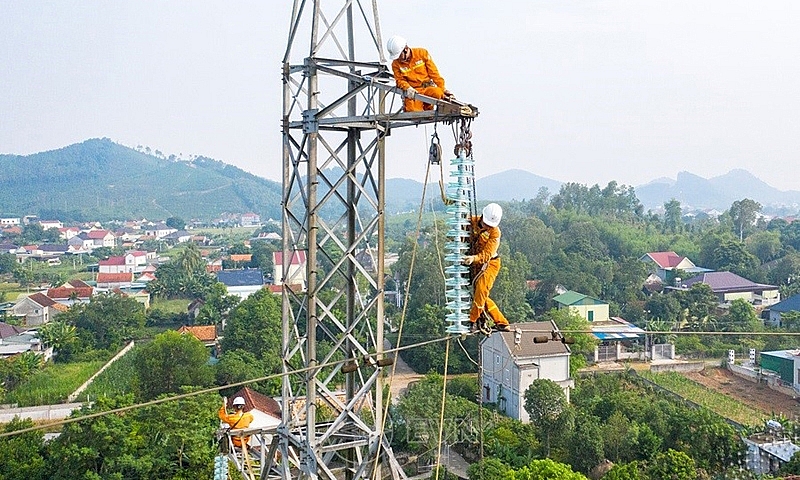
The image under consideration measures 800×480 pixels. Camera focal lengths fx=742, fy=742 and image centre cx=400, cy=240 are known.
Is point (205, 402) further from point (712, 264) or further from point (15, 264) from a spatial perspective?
→ point (15, 264)

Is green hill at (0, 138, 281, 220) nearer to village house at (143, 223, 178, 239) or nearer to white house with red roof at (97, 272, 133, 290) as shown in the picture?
village house at (143, 223, 178, 239)

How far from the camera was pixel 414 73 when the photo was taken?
14.8 ft

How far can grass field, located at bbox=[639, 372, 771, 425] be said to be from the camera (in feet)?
59.9

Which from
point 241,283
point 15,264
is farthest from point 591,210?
point 15,264

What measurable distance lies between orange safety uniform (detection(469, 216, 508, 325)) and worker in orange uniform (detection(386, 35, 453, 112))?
2.65 feet

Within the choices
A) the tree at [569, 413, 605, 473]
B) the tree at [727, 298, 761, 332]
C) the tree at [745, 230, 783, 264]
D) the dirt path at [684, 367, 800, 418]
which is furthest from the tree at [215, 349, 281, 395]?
the tree at [745, 230, 783, 264]

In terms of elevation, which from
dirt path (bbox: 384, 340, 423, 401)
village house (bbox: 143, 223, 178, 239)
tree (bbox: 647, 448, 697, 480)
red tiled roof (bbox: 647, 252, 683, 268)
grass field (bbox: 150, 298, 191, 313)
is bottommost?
dirt path (bbox: 384, 340, 423, 401)

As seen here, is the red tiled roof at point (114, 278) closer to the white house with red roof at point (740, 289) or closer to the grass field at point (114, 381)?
the grass field at point (114, 381)

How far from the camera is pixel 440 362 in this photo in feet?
75.9

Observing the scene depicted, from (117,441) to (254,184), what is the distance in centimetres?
13685

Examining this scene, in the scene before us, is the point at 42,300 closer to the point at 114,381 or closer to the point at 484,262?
the point at 114,381

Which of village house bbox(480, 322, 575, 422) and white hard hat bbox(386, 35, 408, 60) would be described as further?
village house bbox(480, 322, 575, 422)

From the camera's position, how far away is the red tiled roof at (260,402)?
16.0m

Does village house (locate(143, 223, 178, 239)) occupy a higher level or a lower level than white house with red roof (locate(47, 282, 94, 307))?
higher
